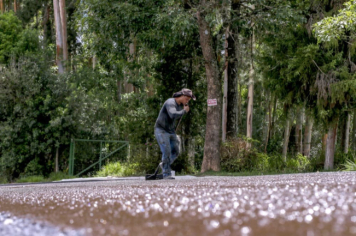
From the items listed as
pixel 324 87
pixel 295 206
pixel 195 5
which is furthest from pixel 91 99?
pixel 295 206

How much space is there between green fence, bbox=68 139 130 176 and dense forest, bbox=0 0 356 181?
0.20 meters

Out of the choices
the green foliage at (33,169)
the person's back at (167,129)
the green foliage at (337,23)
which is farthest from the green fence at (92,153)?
the green foliage at (337,23)

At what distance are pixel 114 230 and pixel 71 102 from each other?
1903cm

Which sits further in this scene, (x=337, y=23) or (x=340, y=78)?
(x=340, y=78)

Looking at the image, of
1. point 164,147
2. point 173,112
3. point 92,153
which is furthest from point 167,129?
point 92,153

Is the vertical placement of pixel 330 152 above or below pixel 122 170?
above

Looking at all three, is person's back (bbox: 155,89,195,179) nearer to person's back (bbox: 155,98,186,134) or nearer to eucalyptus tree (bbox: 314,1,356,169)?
person's back (bbox: 155,98,186,134)

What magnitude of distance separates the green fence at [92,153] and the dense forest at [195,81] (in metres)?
0.20

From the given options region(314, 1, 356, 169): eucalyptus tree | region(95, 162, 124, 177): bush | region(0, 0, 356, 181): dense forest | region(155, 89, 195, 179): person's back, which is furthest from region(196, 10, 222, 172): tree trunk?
region(155, 89, 195, 179): person's back

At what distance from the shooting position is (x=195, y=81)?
62.3 ft

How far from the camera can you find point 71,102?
19.6 meters

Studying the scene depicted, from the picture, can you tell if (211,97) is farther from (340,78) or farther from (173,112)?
(173,112)

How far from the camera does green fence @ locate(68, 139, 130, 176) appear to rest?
67.6 ft

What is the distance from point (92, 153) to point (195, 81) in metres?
6.46
